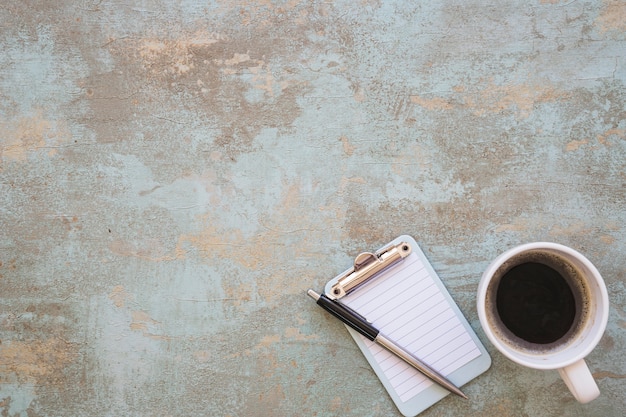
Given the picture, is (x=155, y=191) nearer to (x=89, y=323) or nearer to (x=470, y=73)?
(x=89, y=323)

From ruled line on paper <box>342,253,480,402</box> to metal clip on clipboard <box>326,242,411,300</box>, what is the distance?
2 centimetres

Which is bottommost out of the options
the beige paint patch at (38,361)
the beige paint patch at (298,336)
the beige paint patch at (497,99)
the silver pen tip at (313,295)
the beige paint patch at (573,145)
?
the beige paint patch at (38,361)

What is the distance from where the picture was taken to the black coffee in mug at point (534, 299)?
3.17 ft

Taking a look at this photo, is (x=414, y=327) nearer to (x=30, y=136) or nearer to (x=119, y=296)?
(x=119, y=296)

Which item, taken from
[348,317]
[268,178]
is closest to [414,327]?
[348,317]

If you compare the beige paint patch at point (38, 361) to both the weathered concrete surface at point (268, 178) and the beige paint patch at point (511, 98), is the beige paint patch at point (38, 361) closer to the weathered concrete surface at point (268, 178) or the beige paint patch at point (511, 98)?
the weathered concrete surface at point (268, 178)

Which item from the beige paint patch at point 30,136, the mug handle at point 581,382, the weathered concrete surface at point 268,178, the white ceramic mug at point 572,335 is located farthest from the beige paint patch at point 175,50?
the mug handle at point 581,382

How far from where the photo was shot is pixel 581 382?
857mm

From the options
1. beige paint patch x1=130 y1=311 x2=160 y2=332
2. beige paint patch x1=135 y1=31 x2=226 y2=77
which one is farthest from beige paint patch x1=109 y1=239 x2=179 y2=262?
beige paint patch x1=135 y1=31 x2=226 y2=77

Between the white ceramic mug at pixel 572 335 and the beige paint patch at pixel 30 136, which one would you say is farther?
the beige paint patch at pixel 30 136

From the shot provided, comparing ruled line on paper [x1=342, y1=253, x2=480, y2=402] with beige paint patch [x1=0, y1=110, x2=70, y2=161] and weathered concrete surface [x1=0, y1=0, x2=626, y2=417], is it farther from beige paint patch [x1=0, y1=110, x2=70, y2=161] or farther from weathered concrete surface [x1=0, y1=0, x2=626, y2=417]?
beige paint patch [x1=0, y1=110, x2=70, y2=161]

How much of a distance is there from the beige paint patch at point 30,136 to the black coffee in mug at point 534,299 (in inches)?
33.7

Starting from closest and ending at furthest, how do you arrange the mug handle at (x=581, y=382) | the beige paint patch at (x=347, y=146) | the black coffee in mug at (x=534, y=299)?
the mug handle at (x=581, y=382) < the black coffee in mug at (x=534, y=299) < the beige paint patch at (x=347, y=146)

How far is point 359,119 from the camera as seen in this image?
1.07 m
